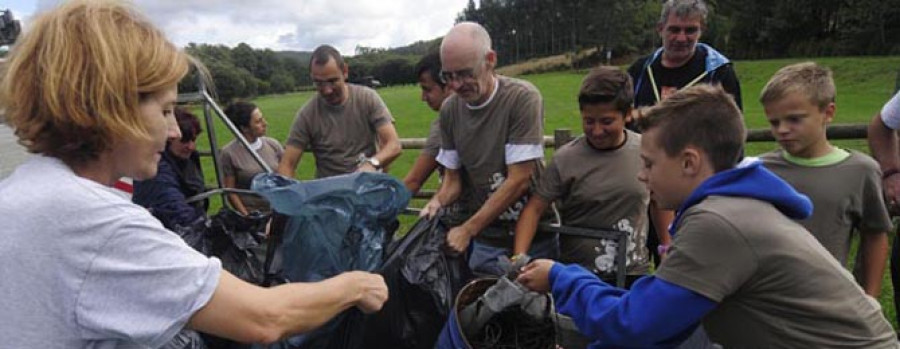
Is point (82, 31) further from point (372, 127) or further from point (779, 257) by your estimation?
point (372, 127)

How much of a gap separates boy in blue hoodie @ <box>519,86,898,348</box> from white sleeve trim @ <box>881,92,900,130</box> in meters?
1.79

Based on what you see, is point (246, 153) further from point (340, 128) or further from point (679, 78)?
point (679, 78)

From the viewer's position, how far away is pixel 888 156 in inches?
123

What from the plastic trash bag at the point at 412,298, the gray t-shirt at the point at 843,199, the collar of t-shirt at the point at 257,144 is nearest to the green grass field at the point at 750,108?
the collar of t-shirt at the point at 257,144

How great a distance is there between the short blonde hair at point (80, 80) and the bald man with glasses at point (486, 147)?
63.7 inches

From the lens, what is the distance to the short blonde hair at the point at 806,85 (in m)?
2.69

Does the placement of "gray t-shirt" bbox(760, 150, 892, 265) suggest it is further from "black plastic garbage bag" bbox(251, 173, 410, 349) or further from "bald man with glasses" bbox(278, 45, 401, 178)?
"bald man with glasses" bbox(278, 45, 401, 178)

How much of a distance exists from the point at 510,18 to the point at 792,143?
338ft

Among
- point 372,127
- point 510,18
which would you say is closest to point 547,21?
point 510,18

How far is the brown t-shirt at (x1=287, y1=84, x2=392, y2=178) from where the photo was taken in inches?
171

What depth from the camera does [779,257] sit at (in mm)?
1487

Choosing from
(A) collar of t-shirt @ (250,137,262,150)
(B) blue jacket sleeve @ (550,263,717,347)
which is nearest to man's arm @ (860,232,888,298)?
(B) blue jacket sleeve @ (550,263,717,347)

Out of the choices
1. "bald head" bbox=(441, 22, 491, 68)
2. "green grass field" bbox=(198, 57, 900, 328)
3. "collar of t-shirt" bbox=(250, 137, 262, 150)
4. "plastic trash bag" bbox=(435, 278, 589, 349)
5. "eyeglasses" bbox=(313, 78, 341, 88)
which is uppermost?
"bald head" bbox=(441, 22, 491, 68)

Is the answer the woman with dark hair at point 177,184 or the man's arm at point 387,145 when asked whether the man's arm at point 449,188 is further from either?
the woman with dark hair at point 177,184
